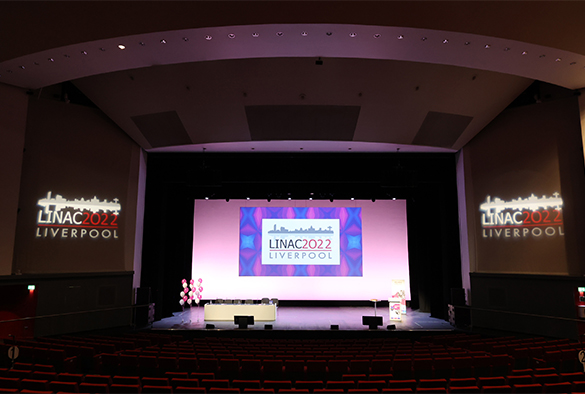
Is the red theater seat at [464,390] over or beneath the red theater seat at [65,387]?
beneath

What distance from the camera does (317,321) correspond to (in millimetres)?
13688

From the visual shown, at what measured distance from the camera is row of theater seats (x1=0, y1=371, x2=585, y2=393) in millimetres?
4355

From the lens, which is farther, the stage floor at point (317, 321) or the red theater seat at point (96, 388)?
the stage floor at point (317, 321)

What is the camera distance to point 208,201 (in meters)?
18.1

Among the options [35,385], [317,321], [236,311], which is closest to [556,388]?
[35,385]

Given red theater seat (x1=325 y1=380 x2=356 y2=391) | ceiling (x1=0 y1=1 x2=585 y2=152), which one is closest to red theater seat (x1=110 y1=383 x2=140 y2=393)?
red theater seat (x1=325 y1=380 x2=356 y2=391)

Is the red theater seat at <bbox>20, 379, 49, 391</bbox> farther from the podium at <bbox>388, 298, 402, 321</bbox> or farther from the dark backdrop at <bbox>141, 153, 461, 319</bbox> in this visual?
the podium at <bbox>388, 298, 402, 321</bbox>

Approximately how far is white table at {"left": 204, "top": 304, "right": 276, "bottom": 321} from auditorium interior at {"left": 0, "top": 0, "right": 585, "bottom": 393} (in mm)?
115

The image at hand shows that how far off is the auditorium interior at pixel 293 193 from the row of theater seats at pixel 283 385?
0.10 ft

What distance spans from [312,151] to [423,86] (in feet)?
15.9

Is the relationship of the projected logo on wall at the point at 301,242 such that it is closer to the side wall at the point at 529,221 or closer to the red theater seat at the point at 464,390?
the side wall at the point at 529,221

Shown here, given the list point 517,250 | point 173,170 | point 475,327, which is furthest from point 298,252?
point 517,250

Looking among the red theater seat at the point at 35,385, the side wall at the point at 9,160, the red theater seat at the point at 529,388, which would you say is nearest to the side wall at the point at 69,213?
the side wall at the point at 9,160

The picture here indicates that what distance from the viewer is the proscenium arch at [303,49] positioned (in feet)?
24.5
